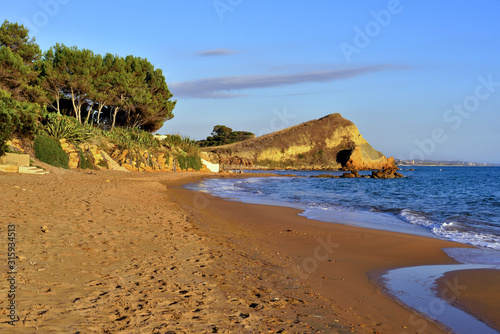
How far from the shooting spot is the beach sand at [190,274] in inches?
134

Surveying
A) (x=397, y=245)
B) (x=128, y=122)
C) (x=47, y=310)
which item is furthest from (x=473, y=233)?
(x=128, y=122)

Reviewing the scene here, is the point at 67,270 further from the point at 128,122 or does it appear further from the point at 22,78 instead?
the point at 128,122

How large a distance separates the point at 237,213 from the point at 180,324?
9148mm

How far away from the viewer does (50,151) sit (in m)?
21.8

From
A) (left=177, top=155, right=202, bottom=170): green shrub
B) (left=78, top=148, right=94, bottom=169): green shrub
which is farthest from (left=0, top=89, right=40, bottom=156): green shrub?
(left=177, top=155, right=202, bottom=170): green shrub

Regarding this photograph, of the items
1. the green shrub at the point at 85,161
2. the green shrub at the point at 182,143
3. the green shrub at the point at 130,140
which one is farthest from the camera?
the green shrub at the point at 182,143

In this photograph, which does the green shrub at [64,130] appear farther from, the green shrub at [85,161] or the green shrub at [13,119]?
the green shrub at [13,119]

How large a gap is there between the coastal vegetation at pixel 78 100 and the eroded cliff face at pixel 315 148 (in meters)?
45.6

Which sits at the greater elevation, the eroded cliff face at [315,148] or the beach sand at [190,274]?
the eroded cliff face at [315,148]

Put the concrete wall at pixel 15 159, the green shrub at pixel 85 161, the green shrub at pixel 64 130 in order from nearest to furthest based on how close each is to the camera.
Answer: the concrete wall at pixel 15 159 → the green shrub at pixel 85 161 → the green shrub at pixel 64 130

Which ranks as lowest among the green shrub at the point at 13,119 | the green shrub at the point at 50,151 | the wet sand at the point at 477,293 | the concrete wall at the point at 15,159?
the wet sand at the point at 477,293

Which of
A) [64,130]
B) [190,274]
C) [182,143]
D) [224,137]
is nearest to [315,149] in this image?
[224,137]

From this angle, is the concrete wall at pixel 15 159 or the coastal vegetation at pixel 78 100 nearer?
the concrete wall at pixel 15 159

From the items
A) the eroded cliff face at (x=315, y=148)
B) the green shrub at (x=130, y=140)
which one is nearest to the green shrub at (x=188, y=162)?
the green shrub at (x=130, y=140)
